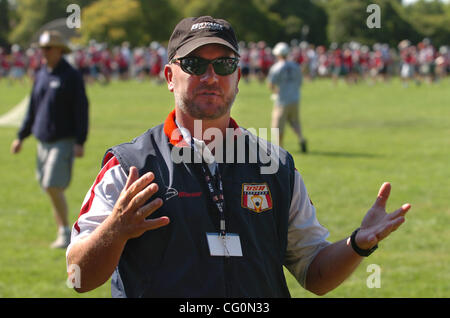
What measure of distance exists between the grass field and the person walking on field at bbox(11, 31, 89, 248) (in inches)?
25.1

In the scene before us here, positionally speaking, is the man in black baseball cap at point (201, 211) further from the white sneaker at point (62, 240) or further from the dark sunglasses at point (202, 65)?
the white sneaker at point (62, 240)

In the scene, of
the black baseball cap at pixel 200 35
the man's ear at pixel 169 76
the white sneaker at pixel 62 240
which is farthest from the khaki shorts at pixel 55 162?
the black baseball cap at pixel 200 35

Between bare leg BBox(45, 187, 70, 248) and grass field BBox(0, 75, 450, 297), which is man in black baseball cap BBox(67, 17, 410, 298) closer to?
grass field BBox(0, 75, 450, 297)

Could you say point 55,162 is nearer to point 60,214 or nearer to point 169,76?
point 60,214

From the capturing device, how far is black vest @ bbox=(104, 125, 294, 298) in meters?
2.80

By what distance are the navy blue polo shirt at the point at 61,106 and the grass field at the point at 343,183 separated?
133 cm

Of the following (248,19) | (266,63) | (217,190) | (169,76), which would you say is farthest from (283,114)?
(248,19)

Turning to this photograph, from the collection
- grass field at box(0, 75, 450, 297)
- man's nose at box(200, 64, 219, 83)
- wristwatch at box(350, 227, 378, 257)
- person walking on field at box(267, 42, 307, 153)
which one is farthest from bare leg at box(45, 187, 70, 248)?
person walking on field at box(267, 42, 307, 153)

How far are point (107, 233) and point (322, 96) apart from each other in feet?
98.0

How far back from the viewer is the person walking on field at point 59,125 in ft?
26.5

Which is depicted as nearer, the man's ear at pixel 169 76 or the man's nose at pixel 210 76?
the man's nose at pixel 210 76

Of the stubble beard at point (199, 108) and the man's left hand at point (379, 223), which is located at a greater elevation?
the stubble beard at point (199, 108)

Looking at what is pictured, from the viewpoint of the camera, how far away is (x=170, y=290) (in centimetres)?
278

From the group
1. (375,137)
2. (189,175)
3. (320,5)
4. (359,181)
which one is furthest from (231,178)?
(320,5)
